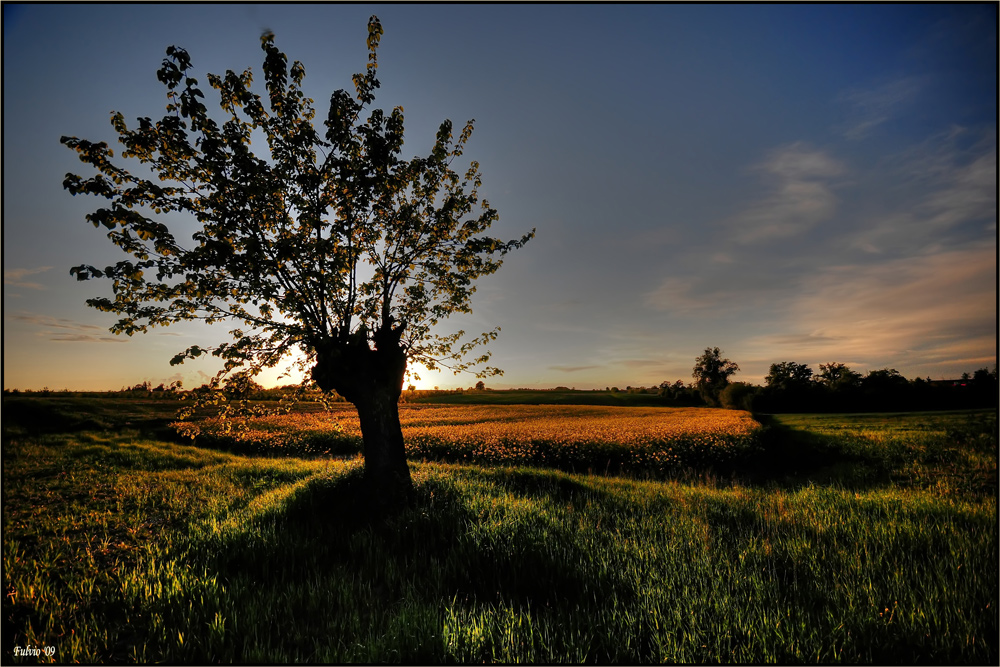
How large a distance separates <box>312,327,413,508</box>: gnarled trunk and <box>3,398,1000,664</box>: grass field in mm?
658

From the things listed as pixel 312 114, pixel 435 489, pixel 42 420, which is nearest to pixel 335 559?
pixel 435 489

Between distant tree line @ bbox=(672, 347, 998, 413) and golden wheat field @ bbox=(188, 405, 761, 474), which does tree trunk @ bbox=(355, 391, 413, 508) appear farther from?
distant tree line @ bbox=(672, 347, 998, 413)

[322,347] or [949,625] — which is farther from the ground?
[322,347]

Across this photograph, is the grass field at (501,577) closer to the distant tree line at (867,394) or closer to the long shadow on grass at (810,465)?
the long shadow on grass at (810,465)

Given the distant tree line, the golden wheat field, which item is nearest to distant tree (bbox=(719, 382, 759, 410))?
the distant tree line

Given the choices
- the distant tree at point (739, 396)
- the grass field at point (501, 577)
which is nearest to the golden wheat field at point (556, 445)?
the grass field at point (501, 577)

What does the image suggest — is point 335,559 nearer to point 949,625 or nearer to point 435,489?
point 435,489

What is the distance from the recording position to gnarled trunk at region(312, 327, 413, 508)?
9.22 m

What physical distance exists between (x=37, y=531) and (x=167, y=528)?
Result: 2.61 meters

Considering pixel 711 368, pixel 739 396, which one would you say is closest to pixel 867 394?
pixel 739 396

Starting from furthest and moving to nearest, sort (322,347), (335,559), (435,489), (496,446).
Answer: (496,446) < (435,489) < (322,347) < (335,559)

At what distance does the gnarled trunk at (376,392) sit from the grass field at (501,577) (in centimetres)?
66

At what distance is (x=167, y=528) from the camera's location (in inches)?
339

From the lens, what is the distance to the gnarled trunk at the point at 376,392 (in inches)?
363
